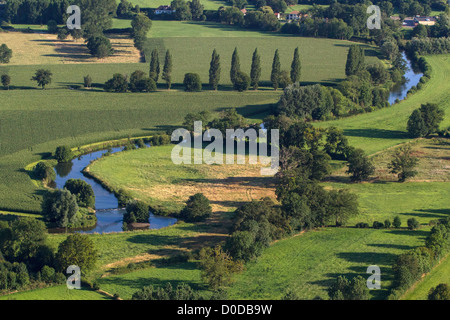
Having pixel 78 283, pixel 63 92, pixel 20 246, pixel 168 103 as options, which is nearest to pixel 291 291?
pixel 78 283

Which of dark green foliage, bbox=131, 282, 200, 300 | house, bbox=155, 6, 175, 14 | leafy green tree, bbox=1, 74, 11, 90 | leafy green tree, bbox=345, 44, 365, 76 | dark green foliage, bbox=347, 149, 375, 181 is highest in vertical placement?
house, bbox=155, 6, 175, 14

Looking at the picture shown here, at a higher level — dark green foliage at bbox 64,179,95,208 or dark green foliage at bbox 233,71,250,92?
dark green foliage at bbox 233,71,250,92

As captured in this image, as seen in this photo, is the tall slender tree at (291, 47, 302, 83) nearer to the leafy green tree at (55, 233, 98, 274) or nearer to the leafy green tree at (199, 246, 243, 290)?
the leafy green tree at (199, 246, 243, 290)

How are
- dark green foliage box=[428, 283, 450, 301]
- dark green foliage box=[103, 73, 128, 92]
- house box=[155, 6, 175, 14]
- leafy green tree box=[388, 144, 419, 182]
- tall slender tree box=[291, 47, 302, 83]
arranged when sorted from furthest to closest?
house box=[155, 6, 175, 14]
tall slender tree box=[291, 47, 302, 83]
dark green foliage box=[103, 73, 128, 92]
leafy green tree box=[388, 144, 419, 182]
dark green foliage box=[428, 283, 450, 301]

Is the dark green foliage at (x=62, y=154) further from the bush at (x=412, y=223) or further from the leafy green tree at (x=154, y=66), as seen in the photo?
the bush at (x=412, y=223)

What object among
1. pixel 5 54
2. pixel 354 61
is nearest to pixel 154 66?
pixel 5 54

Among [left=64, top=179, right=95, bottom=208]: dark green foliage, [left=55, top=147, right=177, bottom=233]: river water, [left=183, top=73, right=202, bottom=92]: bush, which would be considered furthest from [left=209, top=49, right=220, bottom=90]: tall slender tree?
[left=64, top=179, right=95, bottom=208]: dark green foliage

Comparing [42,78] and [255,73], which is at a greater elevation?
[255,73]

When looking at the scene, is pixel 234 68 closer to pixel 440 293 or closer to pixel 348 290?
pixel 348 290
